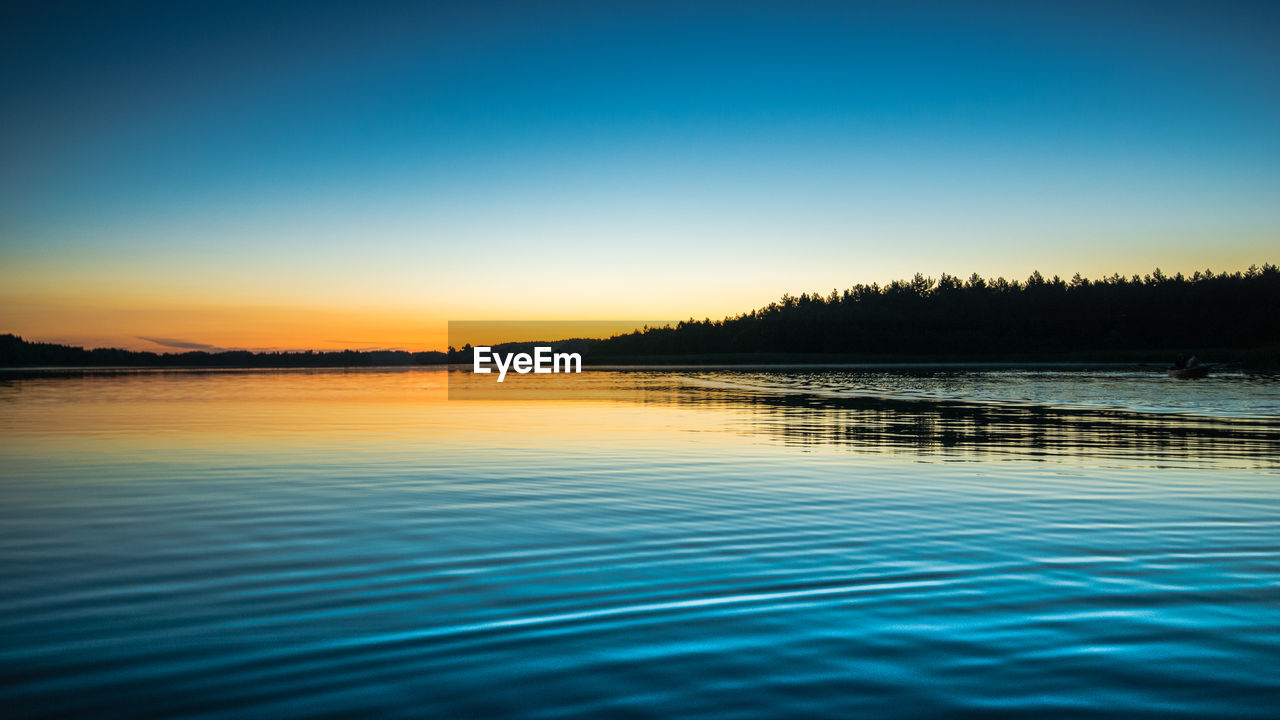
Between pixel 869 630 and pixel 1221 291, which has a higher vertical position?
pixel 1221 291

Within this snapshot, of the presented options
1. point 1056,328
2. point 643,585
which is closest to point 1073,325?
point 1056,328

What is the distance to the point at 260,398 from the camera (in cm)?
4003

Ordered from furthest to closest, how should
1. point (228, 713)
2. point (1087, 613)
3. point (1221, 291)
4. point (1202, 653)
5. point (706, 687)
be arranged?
point (1221, 291), point (1087, 613), point (1202, 653), point (706, 687), point (228, 713)

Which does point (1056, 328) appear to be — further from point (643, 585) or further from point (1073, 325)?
point (643, 585)

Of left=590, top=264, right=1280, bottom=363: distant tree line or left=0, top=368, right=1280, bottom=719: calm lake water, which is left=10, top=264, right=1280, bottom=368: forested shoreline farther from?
A: left=0, top=368, right=1280, bottom=719: calm lake water

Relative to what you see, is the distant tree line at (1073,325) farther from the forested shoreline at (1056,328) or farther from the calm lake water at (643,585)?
the calm lake water at (643,585)

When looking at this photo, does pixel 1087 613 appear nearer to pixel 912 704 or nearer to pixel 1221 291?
pixel 912 704

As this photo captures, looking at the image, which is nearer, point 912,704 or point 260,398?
point 912,704

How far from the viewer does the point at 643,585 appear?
278 inches

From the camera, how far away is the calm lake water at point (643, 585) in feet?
15.6

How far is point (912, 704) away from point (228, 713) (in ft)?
12.3

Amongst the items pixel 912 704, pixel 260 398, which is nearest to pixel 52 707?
pixel 912 704

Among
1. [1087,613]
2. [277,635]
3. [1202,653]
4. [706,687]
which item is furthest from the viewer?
[1087,613]

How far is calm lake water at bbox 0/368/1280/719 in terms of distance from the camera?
187 inches
